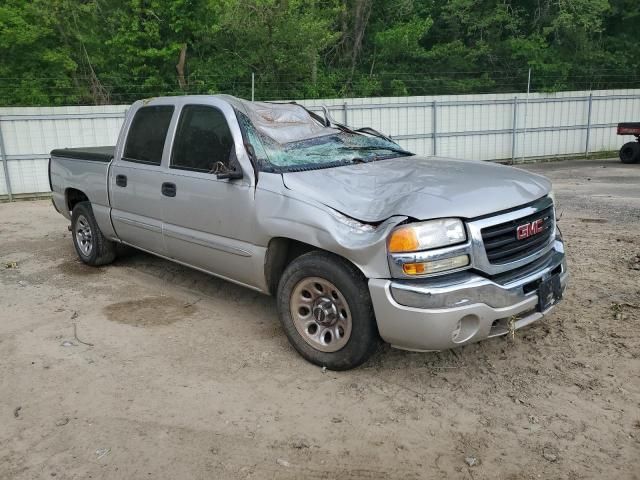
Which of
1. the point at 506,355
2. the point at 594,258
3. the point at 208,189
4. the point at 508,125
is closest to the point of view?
the point at 506,355

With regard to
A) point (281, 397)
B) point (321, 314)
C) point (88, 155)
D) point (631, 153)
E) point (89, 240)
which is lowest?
point (631, 153)

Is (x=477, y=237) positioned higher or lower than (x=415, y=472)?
higher

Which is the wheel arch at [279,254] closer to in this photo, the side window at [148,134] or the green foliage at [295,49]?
the side window at [148,134]

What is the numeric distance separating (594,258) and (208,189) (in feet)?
13.7

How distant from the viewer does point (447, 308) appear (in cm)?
332

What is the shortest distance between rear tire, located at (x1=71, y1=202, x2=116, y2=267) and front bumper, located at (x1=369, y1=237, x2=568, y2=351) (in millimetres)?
3969

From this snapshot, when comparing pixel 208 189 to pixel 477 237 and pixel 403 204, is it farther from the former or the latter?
pixel 477 237

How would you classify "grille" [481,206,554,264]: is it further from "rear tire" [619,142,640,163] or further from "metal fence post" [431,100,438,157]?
"rear tire" [619,142,640,163]

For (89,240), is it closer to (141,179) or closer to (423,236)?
(141,179)

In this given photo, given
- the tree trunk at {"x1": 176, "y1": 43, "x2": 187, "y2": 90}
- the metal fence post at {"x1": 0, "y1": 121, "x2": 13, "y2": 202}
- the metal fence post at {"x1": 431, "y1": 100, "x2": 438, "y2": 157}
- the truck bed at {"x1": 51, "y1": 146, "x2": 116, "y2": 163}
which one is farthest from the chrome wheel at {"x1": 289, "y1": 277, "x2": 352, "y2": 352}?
the tree trunk at {"x1": 176, "y1": 43, "x2": 187, "y2": 90}

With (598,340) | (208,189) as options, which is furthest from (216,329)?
(598,340)

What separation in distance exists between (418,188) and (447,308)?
0.81 metres

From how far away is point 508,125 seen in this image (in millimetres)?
17812

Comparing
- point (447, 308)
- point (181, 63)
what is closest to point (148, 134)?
point (447, 308)
